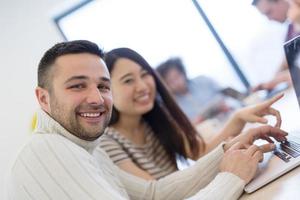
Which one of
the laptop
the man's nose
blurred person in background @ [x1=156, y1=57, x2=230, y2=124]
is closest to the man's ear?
the man's nose

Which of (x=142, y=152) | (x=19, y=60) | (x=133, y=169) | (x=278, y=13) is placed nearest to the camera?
(x=133, y=169)

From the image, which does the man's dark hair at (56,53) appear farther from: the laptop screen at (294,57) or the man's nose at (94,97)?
the laptop screen at (294,57)

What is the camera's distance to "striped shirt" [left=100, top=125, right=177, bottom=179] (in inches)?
47.1

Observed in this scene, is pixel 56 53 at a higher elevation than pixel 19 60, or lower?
lower

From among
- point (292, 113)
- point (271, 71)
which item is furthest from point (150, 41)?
point (292, 113)

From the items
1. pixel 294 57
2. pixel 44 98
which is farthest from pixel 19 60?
pixel 294 57

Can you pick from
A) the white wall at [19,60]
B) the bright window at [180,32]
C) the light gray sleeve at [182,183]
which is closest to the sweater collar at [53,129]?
the light gray sleeve at [182,183]

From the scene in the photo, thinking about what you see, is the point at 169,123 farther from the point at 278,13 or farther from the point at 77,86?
the point at 278,13

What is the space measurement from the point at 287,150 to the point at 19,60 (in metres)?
1.88

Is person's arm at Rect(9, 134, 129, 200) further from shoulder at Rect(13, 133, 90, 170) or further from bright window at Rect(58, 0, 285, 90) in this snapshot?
bright window at Rect(58, 0, 285, 90)

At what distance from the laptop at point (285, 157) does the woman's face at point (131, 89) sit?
602mm

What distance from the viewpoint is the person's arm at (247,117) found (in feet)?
3.77

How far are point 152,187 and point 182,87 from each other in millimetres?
1475

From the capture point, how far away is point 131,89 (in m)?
1.38
